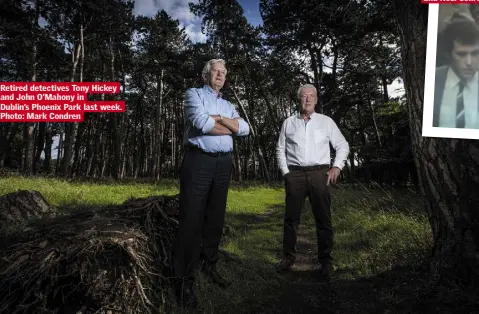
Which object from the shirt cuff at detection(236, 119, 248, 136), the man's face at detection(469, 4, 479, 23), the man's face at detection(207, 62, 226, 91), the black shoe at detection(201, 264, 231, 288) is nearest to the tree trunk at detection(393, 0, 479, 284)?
the man's face at detection(469, 4, 479, 23)

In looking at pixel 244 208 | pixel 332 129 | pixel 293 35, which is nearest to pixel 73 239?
pixel 332 129

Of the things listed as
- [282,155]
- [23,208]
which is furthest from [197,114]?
[23,208]

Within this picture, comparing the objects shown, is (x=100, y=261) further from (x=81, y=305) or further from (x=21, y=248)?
(x=21, y=248)

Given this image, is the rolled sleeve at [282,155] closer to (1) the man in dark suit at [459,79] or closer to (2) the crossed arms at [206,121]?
(2) the crossed arms at [206,121]

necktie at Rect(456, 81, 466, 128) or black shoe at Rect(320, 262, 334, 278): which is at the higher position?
necktie at Rect(456, 81, 466, 128)

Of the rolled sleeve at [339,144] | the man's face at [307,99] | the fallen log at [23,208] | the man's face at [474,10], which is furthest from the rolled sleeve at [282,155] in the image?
the fallen log at [23,208]

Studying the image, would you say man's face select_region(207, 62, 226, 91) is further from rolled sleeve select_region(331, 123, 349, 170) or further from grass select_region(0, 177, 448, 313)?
grass select_region(0, 177, 448, 313)

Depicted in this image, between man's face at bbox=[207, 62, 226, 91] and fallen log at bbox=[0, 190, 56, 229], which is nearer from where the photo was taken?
man's face at bbox=[207, 62, 226, 91]

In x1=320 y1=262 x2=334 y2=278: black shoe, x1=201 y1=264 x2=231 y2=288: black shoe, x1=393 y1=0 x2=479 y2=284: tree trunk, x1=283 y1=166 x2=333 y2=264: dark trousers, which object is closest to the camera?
x1=393 y1=0 x2=479 y2=284: tree trunk

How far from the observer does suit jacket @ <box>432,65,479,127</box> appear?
200cm

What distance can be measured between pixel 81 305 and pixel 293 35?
1698cm

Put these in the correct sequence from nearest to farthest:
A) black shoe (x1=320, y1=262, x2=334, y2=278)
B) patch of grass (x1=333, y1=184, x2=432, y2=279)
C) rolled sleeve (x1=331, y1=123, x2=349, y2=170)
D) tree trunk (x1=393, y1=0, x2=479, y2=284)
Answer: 1. tree trunk (x1=393, y1=0, x2=479, y2=284)
2. patch of grass (x1=333, y1=184, x2=432, y2=279)
3. black shoe (x1=320, y1=262, x2=334, y2=278)
4. rolled sleeve (x1=331, y1=123, x2=349, y2=170)

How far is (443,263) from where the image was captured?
245 centimetres

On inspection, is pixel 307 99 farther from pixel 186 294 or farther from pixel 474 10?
pixel 186 294
